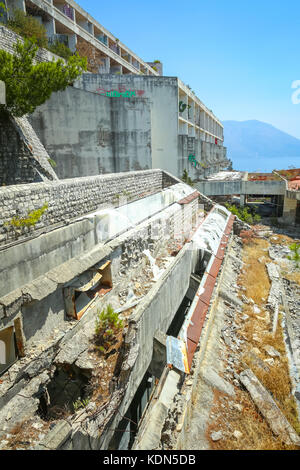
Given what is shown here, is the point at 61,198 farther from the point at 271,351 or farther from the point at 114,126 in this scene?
the point at 114,126

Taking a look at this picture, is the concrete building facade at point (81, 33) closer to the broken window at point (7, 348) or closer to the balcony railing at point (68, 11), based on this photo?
the balcony railing at point (68, 11)

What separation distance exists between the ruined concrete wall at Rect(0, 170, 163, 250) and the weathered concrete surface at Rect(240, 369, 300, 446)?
20.7 ft

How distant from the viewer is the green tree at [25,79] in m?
9.49

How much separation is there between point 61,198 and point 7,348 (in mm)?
3829

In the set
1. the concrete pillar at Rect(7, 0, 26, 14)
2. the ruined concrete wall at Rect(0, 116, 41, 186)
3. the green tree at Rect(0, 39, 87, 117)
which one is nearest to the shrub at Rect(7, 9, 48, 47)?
the concrete pillar at Rect(7, 0, 26, 14)

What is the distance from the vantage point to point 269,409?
6352 millimetres

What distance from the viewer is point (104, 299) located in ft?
23.9

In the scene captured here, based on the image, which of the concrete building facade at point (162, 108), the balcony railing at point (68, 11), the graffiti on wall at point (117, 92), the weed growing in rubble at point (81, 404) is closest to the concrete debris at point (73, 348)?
the weed growing in rubble at point (81, 404)

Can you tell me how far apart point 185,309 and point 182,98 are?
20287 mm

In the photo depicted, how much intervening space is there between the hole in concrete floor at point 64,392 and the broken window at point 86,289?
1223 millimetres

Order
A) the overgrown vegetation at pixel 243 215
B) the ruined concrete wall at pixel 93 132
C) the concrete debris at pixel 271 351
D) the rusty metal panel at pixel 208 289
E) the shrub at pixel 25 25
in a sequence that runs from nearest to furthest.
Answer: the rusty metal panel at pixel 208 289, the concrete debris at pixel 271 351, the ruined concrete wall at pixel 93 132, the shrub at pixel 25 25, the overgrown vegetation at pixel 243 215

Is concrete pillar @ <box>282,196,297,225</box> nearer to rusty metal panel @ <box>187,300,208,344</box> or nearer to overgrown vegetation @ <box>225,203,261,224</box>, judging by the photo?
overgrown vegetation @ <box>225,203,261,224</box>

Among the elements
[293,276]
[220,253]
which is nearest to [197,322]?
[220,253]

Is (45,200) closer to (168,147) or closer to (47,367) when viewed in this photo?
(47,367)
